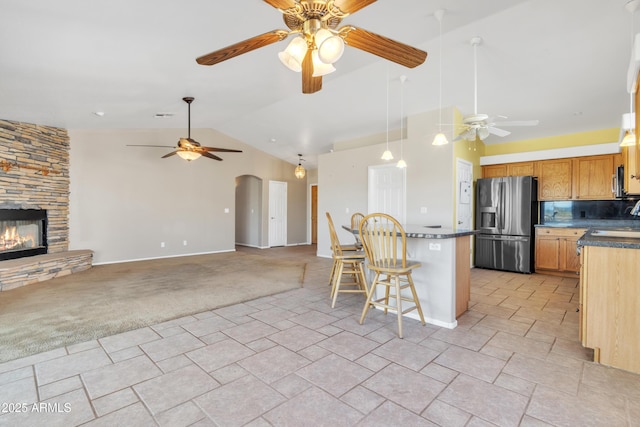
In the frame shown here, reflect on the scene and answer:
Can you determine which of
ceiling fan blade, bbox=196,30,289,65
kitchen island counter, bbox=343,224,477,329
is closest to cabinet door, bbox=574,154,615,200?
kitchen island counter, bbox=343,224,477,329

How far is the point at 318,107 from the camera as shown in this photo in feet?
18.7

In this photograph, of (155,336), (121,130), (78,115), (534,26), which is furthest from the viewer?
(121,130)

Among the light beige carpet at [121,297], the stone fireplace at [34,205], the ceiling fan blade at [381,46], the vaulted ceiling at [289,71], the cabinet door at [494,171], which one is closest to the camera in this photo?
the ceiling fan blade at [381,46]

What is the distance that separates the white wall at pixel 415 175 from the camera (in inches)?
203

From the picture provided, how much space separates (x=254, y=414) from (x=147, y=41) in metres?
3.18

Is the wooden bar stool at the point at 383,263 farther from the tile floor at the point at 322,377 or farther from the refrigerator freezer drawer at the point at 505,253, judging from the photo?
the refrigerator freezer drawer at the point at 505,253

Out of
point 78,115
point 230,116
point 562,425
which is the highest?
point 230,116

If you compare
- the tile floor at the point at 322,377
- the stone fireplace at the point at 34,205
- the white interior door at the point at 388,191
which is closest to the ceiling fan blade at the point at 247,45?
the tile floor at the point at 322,377

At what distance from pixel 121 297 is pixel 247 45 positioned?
3419 millimetres

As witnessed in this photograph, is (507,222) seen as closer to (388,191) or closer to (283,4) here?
(388,191)

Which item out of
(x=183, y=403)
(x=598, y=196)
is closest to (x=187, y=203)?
(x=183, y=403)

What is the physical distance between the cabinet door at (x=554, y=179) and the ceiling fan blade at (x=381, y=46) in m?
4.87

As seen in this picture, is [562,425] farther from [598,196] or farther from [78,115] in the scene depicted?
[78,115]

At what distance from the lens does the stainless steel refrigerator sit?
17.6 feet
